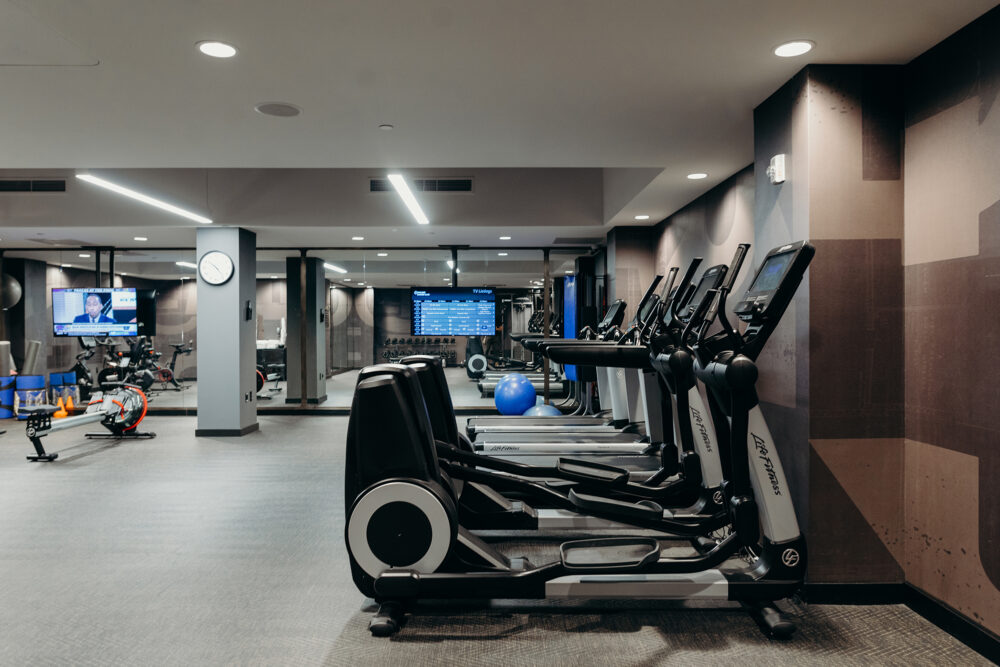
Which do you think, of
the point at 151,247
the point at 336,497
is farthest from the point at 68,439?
the point at 336,497

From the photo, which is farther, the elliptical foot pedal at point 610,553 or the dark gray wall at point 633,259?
Result: the dark gray wall at point 633,259

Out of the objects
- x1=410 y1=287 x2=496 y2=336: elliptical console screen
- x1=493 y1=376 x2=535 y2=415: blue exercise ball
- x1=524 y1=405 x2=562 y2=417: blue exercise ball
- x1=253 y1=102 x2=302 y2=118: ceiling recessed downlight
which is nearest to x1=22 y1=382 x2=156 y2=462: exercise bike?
x1=410 y1=287 x2=496 y2=336: elliptical console screen

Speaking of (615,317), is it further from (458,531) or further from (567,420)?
(458,531)

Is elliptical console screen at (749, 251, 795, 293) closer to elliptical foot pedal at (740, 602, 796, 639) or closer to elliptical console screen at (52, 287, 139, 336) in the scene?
elliptical foot pedal at (740, 602, 796, 639)

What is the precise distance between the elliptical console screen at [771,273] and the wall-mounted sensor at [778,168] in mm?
694

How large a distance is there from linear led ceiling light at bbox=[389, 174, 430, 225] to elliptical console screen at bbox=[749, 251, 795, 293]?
135 inches

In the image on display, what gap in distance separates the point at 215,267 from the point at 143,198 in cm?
139

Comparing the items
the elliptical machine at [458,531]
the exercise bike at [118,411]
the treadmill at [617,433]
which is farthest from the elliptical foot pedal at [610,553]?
the exercise bike at [118,411]

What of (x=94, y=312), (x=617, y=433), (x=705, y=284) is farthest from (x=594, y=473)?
(x=94, y=312)

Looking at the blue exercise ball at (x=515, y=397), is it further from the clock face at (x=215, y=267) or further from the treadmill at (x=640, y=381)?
the clock face at (x=215, y=267)

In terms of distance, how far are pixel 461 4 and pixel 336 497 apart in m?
3.56

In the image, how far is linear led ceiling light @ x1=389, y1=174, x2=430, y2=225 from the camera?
525 centimetres

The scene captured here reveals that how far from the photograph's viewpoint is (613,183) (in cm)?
629

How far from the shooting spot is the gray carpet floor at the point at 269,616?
7.76 ft
